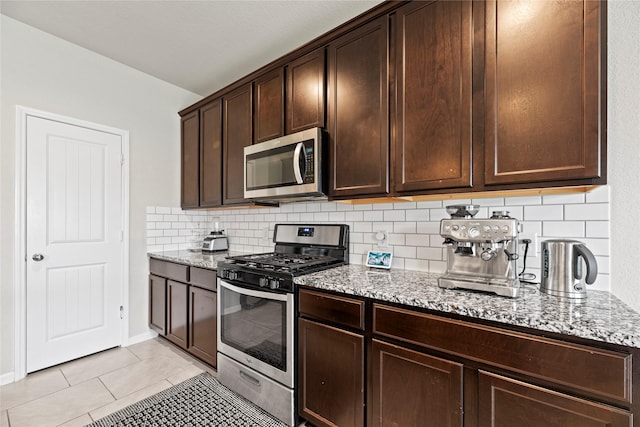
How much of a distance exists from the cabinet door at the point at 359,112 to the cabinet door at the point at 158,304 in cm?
205

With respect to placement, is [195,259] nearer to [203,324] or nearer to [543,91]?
[203,324]

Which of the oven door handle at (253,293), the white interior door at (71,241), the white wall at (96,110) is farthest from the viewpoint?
the white interior door at (71,241)

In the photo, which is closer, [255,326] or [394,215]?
[255,326]

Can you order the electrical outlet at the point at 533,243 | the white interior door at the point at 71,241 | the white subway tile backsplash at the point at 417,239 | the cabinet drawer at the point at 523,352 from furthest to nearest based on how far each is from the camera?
the white interior door at the point at 71,241 → the white subway tile backsplash at the point at 417,239 → the electrical outlet at the point at 533,243 → the cabinet drawer at the point at 523,352

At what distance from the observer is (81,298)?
265 centimetres

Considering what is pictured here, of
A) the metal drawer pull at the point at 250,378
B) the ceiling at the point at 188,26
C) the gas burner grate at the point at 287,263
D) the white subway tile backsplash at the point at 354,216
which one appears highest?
the ceiling at the point at 188,26

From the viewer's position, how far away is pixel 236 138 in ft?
8.86

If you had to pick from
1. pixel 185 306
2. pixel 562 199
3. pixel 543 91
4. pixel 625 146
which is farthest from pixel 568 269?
pixel 185 306

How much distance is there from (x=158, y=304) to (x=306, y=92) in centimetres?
248

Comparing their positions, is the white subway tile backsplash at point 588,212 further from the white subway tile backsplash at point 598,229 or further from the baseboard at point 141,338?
the baseboard at point 141,338

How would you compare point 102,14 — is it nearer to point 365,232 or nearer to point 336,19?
point 336,19

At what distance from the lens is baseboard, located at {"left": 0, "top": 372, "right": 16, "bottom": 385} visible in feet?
7.27

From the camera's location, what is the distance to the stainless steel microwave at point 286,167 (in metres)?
2.00

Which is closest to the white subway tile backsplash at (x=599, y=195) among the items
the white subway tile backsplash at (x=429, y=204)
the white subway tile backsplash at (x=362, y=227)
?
the white subway tile backsplash at (x=429, y=204)
